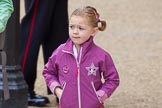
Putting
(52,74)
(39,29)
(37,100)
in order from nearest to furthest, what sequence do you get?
(52,74)
(39,29)
(37,100)

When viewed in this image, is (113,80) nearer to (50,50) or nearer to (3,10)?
(3,10)

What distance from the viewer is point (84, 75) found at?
4.66 metres

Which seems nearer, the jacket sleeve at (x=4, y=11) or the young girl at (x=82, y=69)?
the jacket sleeve at (x=4, y=11)

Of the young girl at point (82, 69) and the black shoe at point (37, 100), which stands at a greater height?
the young girl at point (82, 69)

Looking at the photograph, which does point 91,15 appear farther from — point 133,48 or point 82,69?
point 133,48

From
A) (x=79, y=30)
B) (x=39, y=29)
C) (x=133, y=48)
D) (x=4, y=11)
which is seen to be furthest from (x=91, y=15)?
(x=133, y=48)

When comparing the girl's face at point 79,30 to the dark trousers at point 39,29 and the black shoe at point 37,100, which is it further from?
the black shoe at point 37,100

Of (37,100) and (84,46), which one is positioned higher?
(84,46)

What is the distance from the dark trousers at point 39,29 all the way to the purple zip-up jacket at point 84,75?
177 cm

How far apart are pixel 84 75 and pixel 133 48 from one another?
5959mm

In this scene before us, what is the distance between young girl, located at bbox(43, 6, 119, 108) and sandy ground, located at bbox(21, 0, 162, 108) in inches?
79.8

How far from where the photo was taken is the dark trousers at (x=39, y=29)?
645 centimetres

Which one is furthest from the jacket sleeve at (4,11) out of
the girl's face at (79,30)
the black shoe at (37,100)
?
the black shoe at (37,100)

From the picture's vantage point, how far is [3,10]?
4.23 metres
